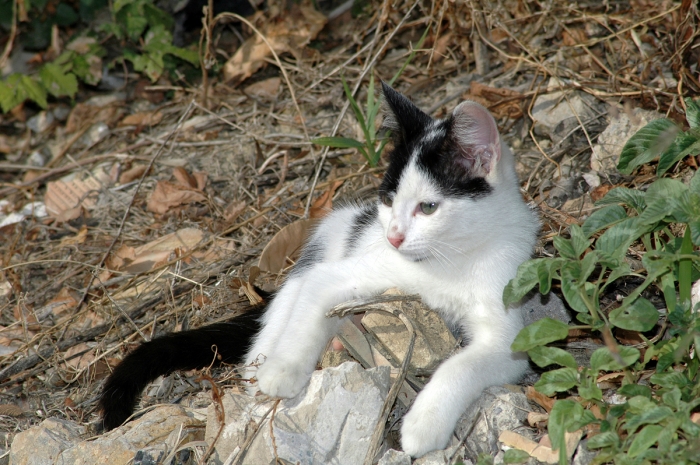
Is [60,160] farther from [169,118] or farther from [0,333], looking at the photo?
[0,333]

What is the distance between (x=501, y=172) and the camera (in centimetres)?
237

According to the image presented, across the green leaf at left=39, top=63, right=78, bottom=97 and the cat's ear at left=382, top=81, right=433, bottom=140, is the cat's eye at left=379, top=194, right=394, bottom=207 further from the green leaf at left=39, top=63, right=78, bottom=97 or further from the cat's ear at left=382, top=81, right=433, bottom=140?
the green leaf at left=39, top=63, right=78, bottom=97

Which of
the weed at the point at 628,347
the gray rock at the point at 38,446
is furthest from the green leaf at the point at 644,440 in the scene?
the gray rock at the point at 38,446

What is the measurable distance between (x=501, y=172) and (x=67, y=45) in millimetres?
3786

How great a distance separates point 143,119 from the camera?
4.51 metres

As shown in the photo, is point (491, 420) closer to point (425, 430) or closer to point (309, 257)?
point (425, 430)

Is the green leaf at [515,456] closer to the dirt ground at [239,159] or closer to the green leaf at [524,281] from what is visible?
the green leaf at [524,281]

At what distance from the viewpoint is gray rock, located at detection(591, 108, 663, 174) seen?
126 inches

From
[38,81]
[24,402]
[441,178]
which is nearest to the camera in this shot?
[441,178]

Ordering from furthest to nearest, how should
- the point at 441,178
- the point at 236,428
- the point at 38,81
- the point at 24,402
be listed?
the point at 38,81, the point at 24,402, the point at 441,178, the point at 236,428

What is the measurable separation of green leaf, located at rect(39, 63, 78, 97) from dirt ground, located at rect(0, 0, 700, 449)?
299mm

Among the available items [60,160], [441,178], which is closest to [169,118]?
[60,160]

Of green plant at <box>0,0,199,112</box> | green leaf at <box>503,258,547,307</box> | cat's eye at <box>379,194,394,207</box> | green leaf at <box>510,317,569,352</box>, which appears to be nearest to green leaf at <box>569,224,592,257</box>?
green leaf at <box>503,258,547,307</box>

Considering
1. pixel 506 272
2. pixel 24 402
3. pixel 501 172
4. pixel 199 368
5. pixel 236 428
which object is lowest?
pixel 24 402
